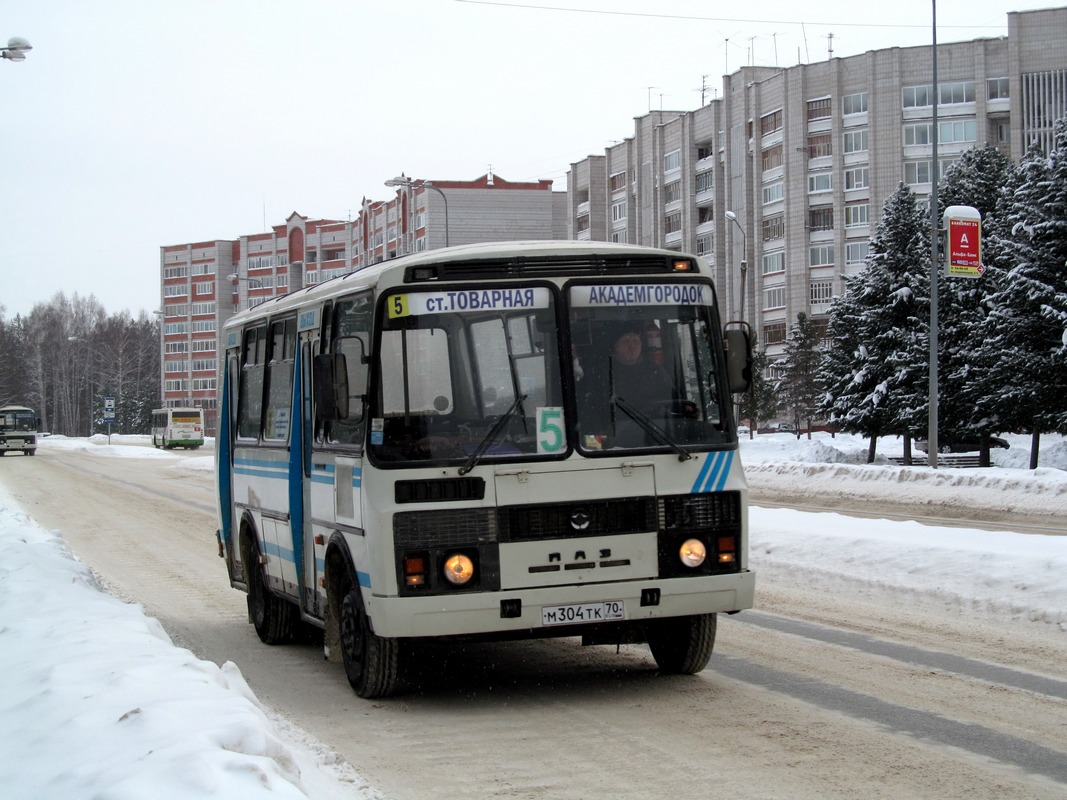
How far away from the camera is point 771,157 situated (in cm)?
9381

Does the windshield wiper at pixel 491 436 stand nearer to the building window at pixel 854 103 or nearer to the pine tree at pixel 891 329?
the pine tree at pixel 891 329

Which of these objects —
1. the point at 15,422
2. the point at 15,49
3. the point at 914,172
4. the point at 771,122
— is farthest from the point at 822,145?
the point at 15,49

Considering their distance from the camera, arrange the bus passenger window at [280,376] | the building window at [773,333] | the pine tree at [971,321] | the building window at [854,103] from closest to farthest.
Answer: the bus passenger window at [280,376]
the pine tree at [971,321]
the building window at [854,103]
the building window at [773,333]

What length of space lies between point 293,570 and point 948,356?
4146 centimetres

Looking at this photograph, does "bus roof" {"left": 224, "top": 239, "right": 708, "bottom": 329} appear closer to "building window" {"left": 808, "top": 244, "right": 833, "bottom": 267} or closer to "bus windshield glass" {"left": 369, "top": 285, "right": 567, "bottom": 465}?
"bus windshield glass" {"left": 369, "top": 285, "right": 567, "bottom": 465}

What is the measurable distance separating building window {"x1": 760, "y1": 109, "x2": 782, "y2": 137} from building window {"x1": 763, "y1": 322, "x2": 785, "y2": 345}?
13.2 m

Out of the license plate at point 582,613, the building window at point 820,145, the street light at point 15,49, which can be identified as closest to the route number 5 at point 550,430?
the license plate at point 582,613

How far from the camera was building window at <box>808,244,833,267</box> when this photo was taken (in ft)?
294

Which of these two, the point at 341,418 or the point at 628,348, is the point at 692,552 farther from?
the point at 341,418

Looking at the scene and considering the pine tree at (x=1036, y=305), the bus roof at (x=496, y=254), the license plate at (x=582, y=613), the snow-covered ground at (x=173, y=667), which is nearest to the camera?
the snow-covered ground at (x=173, y=667)

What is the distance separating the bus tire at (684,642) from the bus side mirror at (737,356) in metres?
1.47

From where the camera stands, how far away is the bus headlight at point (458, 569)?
7832 mm

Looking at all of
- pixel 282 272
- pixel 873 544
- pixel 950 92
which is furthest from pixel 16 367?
pixel 873 544

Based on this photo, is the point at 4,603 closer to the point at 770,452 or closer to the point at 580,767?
the point at 580,767
